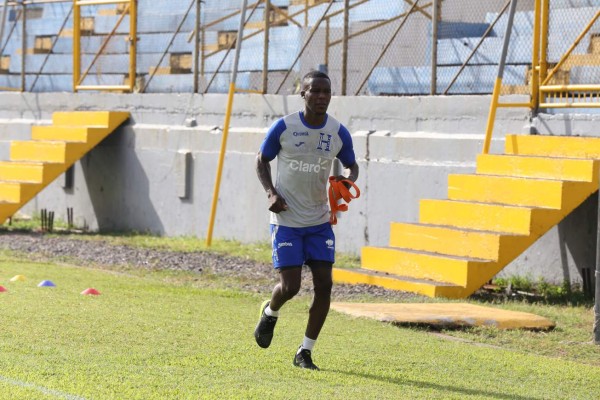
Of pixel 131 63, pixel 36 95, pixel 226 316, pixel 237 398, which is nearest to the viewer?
pixel 237 398

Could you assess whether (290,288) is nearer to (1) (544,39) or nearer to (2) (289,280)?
(2) (289,280)

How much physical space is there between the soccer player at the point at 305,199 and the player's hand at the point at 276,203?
0.01 m

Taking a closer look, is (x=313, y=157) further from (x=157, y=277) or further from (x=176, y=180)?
(x=176, y=180)

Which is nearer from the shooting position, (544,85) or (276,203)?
(276,203)

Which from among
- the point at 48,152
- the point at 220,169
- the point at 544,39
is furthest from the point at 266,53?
the point at 544,39

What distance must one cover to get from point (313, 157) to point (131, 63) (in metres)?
13.9

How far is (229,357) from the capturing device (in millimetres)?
8555

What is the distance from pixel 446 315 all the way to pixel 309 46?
27.8 feet

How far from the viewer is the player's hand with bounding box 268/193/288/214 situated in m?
8.30

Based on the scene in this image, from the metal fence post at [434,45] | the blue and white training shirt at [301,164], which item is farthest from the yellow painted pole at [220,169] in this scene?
the blue and white training shirt at [301,164]

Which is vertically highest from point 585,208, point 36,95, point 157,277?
point 36,95

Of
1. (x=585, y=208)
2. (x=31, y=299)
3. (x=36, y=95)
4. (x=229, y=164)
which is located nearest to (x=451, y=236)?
(x=585, y=208)

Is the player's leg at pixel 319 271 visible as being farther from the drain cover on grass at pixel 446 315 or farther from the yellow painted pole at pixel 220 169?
the yellow painted pole at pixel 220 169

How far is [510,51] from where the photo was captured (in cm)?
1636
